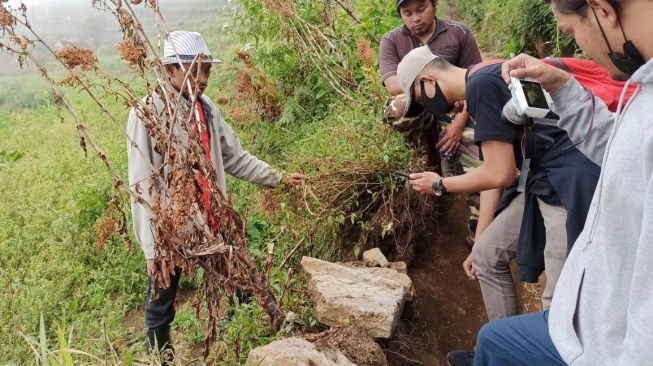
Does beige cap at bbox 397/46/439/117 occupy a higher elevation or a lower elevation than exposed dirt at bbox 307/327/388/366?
higher

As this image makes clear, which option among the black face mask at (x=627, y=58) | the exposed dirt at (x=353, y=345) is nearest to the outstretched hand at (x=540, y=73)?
the black face mask at (x=627, y=58)

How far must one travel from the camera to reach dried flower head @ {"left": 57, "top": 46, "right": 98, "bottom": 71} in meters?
1.82

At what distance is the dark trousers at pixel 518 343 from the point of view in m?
1.51

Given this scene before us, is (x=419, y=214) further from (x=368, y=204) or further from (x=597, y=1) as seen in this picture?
(x=597, y=1)

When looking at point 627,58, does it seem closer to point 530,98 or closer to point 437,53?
point 530,98

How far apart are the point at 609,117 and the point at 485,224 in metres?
1.04

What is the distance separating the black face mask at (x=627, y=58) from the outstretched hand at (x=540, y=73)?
52cm

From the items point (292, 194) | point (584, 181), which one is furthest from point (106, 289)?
point (584, 181)

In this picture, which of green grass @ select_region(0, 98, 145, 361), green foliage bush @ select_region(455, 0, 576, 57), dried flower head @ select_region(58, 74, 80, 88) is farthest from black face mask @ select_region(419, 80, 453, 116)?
green foliage bush @ select_region(455, 0, 576, 57)

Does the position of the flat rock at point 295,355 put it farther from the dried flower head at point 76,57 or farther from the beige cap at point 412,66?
the dried flower head at point 76,57

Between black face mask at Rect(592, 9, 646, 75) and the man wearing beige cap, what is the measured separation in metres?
0.68

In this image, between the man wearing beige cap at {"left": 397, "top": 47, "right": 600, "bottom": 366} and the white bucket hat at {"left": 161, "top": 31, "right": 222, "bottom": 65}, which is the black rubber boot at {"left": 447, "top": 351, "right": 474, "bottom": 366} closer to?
the man wearing beige cap at {"left": 397, "top": 47, "right": 600, "bottom": 366}

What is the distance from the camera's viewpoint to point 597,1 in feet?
3.64

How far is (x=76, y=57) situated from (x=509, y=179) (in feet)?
5.94
